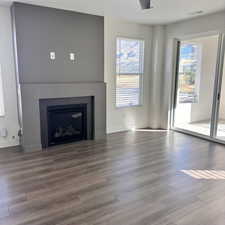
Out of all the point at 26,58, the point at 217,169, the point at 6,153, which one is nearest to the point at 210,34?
the point at 217,169

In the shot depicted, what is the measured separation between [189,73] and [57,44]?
138 inches

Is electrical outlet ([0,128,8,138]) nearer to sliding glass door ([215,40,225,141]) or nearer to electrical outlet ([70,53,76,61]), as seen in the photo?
electrical outlet ([70,53,76,61])

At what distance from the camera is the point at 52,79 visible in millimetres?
4270

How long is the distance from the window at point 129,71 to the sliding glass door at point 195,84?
3.17 feet

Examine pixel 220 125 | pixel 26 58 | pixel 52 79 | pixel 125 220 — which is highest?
pixel 26 58

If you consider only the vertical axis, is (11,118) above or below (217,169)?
above

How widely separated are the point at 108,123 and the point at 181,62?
2451 mm

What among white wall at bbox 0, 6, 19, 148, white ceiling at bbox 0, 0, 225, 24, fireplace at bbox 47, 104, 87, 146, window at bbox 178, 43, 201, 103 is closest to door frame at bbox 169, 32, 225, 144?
window at bbox 178, 43, 201, 103

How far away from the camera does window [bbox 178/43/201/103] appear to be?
5523 millimetres

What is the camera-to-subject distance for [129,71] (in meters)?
5.49

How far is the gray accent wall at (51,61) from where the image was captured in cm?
388

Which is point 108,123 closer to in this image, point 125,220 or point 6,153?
point 6,153

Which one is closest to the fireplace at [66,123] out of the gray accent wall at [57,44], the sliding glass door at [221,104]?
the gray accent wall at [57,44]

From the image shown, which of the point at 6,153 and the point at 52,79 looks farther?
the point at 52,79
